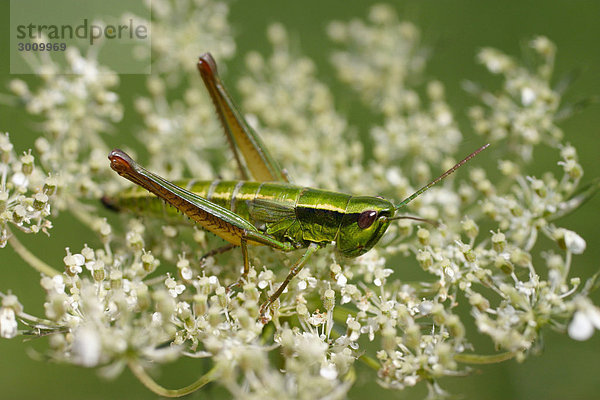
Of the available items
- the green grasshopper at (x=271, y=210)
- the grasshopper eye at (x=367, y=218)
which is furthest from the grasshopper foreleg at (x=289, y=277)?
the grasshopper eye at (x=367, y=218)

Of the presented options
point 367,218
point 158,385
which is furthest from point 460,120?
point 158,385

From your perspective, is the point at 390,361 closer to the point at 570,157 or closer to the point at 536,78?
the point at 570,157

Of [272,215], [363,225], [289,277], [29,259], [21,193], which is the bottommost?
[289,277]

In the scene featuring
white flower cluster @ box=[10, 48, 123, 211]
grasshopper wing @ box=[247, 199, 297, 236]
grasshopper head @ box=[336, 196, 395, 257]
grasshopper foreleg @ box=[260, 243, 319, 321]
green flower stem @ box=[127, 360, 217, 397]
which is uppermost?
white flower cluster @ box=[10, 48, 123, 211]

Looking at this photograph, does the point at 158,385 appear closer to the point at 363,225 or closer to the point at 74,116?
the point at 363,225


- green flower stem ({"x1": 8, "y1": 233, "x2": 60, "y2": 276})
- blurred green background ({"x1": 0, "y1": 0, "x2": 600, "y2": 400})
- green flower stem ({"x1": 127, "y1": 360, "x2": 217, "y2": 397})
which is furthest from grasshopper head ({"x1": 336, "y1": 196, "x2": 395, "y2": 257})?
green flower stem ({"x1": 8, "y1": 233, "x2": 60, "y2": 276})

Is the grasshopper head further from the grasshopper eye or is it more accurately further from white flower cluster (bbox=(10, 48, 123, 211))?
white flower cluster (bbox=(10, 48, 123, 211))

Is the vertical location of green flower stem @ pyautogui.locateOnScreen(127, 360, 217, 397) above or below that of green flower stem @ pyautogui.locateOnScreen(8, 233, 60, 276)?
below
